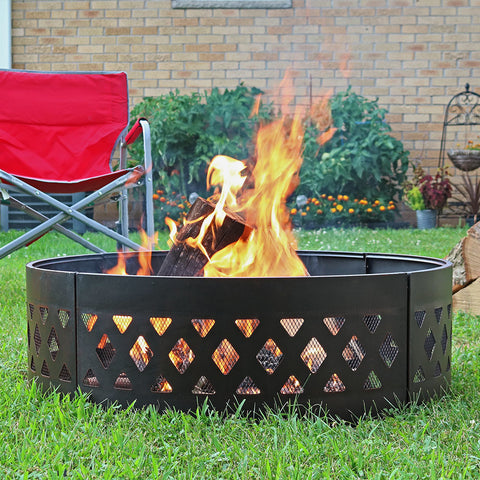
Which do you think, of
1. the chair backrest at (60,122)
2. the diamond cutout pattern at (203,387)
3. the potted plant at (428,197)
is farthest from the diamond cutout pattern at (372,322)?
the potted plant at (428,197)

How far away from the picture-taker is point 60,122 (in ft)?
11.9

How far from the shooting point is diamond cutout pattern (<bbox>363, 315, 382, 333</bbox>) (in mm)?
1498

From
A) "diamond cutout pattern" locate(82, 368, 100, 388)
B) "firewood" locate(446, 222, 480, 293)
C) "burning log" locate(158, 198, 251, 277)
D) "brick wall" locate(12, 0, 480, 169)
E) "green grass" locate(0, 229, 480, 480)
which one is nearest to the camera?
"green grass" locate(0, 229, 480, 480)

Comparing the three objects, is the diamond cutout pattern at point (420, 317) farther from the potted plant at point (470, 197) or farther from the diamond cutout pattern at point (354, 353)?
the potted plant at point (470, 197)

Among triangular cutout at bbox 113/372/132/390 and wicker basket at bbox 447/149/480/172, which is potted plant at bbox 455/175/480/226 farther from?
triangular cutout at bbox 113/372/132/390

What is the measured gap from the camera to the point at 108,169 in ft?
11.5

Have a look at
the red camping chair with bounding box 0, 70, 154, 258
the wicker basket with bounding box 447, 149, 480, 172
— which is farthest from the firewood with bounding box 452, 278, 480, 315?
the wicker basket with bounding box 447, 149, 480, 172

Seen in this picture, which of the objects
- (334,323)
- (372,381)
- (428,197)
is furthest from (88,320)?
(428,197)

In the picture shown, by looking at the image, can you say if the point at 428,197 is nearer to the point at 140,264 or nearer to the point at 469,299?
the point at 469,299

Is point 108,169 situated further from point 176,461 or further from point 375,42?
point 375,42

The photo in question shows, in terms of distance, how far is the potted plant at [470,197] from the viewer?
21.1 ft

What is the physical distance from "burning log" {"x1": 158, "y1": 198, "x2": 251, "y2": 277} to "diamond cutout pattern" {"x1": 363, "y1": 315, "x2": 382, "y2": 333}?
1.37ft

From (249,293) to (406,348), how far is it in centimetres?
38

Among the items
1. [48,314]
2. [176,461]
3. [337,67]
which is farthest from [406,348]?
[337,67]
